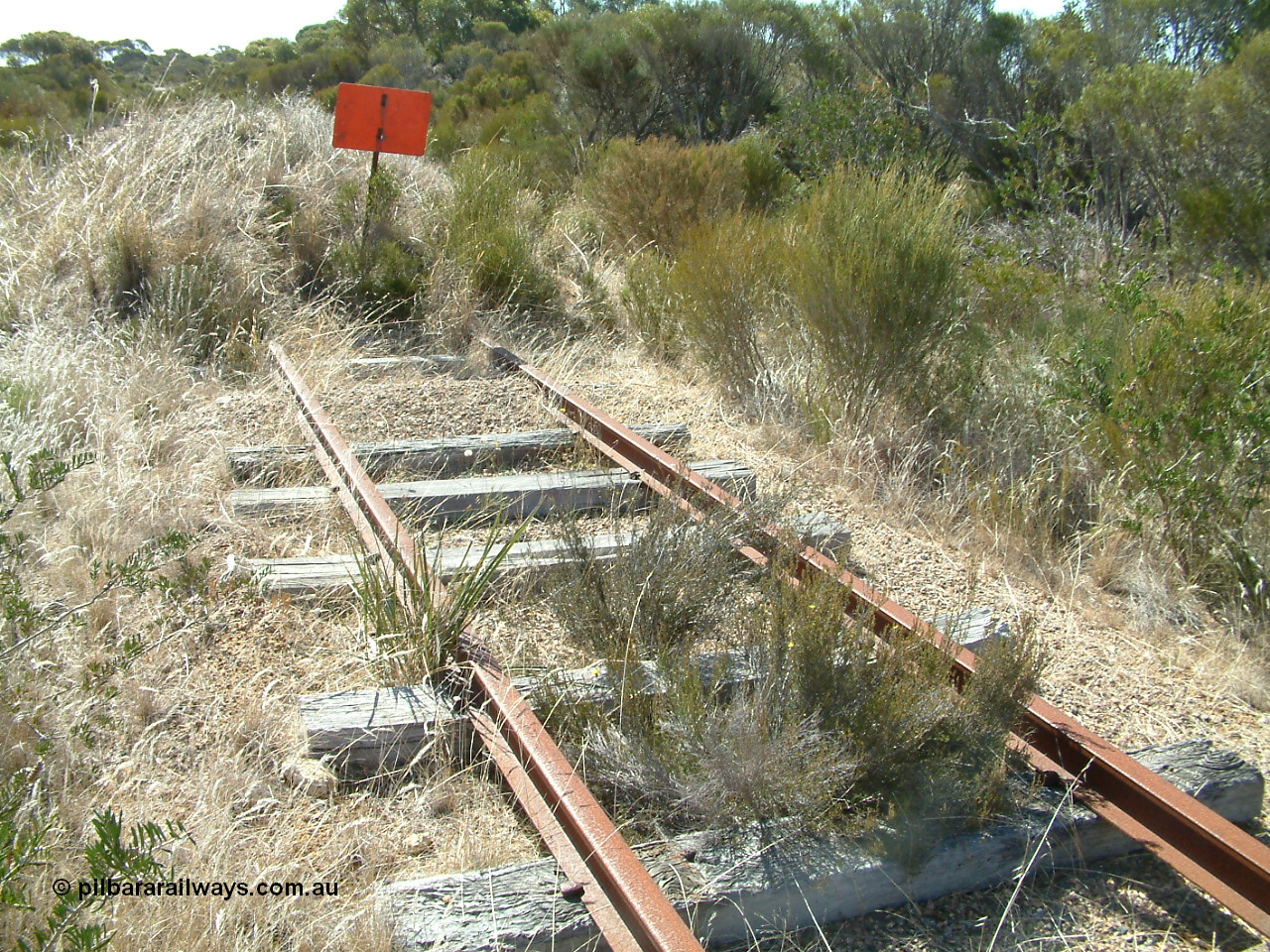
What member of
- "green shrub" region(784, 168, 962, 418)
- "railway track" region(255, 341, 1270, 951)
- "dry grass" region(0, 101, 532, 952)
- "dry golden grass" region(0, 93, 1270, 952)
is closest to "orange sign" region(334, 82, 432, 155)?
"dry golden grass" region(0, 93, 1270, 952)

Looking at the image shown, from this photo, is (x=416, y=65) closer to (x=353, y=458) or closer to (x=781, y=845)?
(x=353, y=458)

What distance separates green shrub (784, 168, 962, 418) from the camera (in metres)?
6.21

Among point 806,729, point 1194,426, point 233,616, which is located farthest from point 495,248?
point 806,729

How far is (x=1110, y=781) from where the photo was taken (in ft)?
10.2

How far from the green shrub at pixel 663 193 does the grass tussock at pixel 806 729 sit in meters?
7.43

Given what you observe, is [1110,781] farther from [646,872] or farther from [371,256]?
[371,256]

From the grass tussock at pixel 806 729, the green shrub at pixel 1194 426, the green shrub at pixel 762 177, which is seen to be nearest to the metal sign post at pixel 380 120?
the green shrub at pixel 762 177

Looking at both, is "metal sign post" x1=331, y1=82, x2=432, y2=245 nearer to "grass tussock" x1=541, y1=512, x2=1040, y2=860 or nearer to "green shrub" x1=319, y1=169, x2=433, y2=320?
"green shrub" x1=319, y1=169, x2=433, y2=320

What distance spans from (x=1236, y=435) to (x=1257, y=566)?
635 millimetres

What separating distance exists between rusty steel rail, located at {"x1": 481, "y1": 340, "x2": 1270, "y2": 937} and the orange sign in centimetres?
590

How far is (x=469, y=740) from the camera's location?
337 cm

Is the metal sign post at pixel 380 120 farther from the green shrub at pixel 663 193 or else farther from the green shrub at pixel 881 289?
the green shrub at pixel 881 289

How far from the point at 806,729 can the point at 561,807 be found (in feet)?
2.54

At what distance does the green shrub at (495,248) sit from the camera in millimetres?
8875
